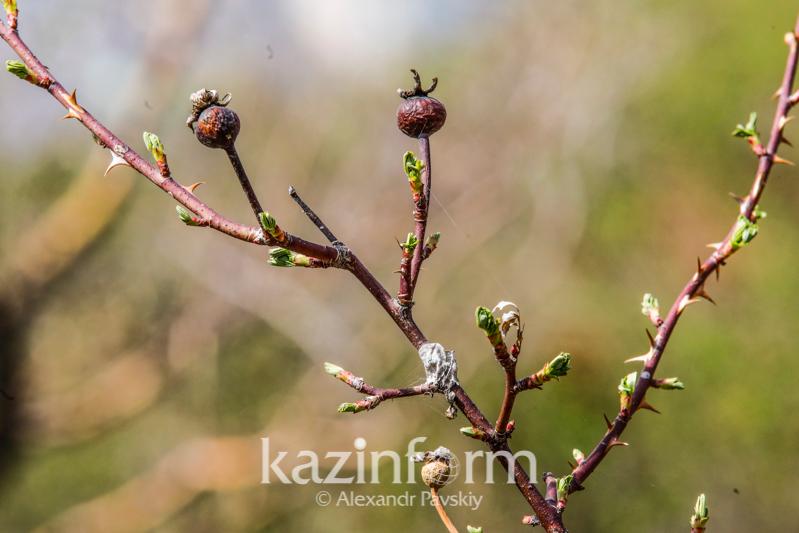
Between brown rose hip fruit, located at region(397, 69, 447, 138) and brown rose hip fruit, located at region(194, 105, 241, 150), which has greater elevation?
brown rose hip fruit, located at region(397, 69, 447, 138)

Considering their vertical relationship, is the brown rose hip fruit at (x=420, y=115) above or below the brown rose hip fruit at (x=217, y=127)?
above

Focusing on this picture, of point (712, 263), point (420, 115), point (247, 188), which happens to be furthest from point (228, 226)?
point (712, 263)

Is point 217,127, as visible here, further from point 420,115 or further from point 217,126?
point 420,115

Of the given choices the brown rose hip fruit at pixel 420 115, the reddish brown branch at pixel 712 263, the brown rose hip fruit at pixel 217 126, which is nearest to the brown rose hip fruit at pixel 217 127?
the brown rose hip fruit at pixel 217 126

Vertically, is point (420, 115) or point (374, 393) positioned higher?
point (420, 115)

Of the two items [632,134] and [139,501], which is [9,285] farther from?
[632,134]

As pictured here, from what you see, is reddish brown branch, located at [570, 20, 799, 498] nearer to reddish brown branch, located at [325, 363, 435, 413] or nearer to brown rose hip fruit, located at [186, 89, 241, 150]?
reddish brown branch, located at [325, 363, 435, 413]

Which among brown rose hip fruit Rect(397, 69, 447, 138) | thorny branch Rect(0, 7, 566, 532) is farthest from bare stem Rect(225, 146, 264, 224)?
brown rose hip fruit Rect(397, 69, 447, 138)

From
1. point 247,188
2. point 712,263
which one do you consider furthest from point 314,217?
point 712,263

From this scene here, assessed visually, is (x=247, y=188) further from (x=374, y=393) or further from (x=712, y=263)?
(x=712, y=263)

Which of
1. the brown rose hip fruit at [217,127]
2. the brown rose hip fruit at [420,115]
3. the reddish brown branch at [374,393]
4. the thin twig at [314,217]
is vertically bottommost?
the reddish brown branch at [374,393]

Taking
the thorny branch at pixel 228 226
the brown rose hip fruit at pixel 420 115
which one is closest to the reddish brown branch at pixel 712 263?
the thorny branch at pixel 228 226

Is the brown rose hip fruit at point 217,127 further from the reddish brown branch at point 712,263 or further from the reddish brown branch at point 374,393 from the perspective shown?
the reddish brown branch at point 712,263
